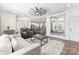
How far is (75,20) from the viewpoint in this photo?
66.6 inches

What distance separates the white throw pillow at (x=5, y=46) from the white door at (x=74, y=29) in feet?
4.08

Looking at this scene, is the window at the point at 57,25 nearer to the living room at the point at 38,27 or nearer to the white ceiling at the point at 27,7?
the living room at the point at 38,27

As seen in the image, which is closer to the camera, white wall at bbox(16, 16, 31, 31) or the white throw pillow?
the white throw pillow

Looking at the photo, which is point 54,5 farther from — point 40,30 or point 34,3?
point 40,30

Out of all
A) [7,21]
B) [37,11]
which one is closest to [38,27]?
[37,11]

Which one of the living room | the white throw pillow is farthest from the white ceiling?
the white throw pillow

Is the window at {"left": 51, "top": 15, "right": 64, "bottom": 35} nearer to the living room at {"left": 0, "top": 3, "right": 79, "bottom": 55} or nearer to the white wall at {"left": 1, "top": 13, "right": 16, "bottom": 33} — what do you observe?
the living room at {"left": 0, "top": 3, "right": 79, "bottom": 55}

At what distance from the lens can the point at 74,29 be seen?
1745 mm

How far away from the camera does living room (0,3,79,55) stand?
1687 mm

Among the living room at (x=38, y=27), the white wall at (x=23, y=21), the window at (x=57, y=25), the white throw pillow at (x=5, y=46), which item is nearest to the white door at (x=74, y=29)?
the living room at (x=38, y=27)

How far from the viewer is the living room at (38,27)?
1.69 meters

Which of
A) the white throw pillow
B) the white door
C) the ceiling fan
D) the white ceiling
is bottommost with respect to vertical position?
the white throw pillow

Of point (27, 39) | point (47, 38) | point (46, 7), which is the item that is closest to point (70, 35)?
point (47, 38)
